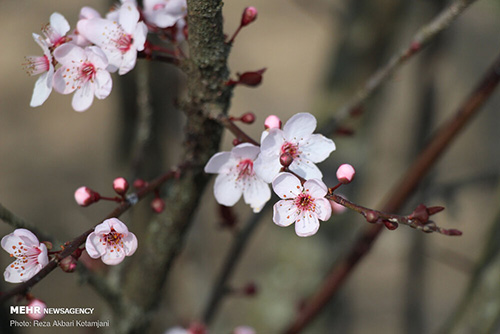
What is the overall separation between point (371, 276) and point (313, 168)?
11.0 ft

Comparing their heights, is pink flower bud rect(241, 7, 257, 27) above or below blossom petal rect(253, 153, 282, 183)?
above

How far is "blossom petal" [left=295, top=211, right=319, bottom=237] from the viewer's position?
0.93 meters

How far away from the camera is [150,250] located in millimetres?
1335

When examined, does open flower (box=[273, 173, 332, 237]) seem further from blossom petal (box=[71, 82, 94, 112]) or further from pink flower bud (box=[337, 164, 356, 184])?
blossom petal (box=[71, 82, 94, 112])

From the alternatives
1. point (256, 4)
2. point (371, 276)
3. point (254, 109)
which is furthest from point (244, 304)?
point (256, 4)

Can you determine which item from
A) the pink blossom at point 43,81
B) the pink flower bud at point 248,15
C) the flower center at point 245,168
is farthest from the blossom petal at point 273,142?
the pink blossom at point 43,81

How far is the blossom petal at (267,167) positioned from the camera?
36.4 inches

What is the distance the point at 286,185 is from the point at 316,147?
0.13 meters

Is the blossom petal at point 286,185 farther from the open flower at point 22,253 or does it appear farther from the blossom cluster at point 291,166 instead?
the open flower at point 22,253

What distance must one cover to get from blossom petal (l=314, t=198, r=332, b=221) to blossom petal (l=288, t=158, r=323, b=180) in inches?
2.1

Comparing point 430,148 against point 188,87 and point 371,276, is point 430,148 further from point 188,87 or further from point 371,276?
point 371,276

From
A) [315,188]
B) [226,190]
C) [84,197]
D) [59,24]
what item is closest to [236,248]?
[226,190]

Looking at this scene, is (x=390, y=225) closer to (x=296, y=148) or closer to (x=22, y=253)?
(x=296, y=148)

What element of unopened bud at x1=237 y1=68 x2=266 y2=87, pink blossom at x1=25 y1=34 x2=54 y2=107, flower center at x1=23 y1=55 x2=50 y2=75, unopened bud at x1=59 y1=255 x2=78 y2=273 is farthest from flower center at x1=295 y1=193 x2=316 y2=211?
A: flower center at x1=23 y1=55 x2=50 y2=75
